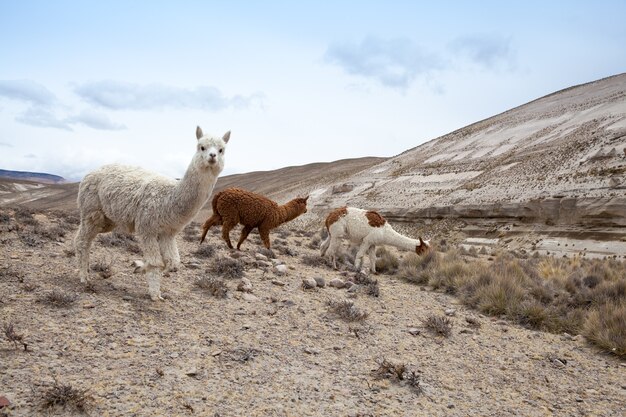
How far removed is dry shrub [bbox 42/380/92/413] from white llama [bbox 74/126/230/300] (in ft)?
8.49

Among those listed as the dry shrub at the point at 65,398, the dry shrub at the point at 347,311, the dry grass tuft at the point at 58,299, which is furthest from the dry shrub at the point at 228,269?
the dry shrub at the point at 65,398

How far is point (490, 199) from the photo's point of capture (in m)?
22.5

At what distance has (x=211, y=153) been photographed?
570 cm

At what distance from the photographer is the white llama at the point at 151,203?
235 inches

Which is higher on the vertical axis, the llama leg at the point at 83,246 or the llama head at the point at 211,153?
the llama head at the point at 211,153

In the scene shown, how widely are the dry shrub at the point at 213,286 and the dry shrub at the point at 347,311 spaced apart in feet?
5.56

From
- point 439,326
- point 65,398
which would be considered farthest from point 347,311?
point 65,398

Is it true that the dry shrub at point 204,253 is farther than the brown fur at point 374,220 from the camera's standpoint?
No

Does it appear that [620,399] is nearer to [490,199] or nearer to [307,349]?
[307,349]

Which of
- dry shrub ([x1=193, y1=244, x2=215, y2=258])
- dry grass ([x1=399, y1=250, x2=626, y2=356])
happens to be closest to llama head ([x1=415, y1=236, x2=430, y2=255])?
dry grass ([x1=399, y1=250, x2=626, y2=356])

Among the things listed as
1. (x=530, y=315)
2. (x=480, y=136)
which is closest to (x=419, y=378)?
(x=530, y=315)

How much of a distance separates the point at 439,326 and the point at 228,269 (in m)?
3.84

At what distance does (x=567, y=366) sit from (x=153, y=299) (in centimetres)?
568

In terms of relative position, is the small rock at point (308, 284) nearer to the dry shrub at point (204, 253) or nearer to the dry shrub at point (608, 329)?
the dry shrub at point (204, 253)
